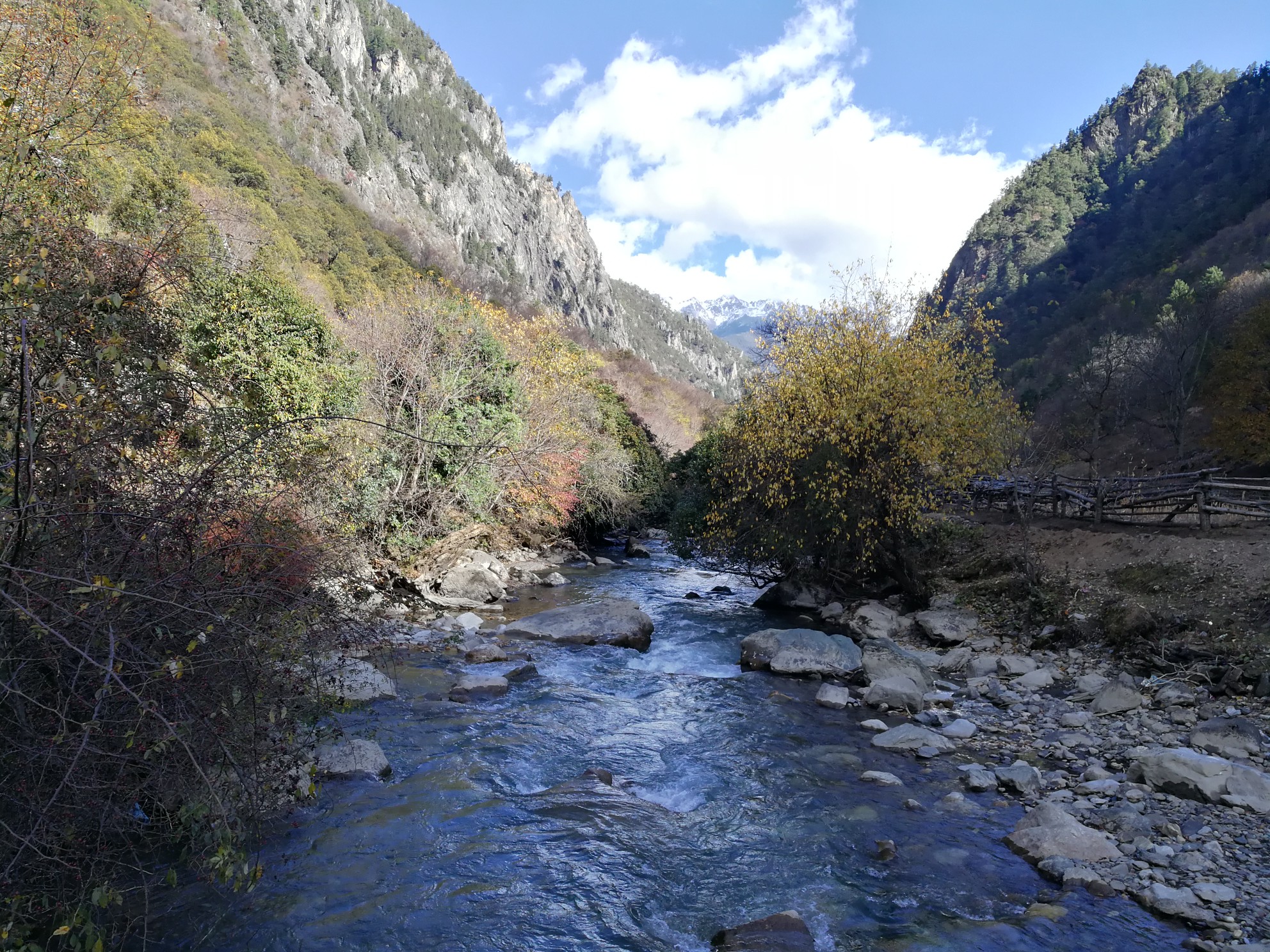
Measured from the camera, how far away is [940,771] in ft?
28.9

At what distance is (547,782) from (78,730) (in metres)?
5.32

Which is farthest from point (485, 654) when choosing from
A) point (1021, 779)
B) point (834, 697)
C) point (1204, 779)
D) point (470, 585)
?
point (1204, 779)

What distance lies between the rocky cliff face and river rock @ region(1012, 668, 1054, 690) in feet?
207

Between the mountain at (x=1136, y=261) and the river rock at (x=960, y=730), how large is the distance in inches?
361

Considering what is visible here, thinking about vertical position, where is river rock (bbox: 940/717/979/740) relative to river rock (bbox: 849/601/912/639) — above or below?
below

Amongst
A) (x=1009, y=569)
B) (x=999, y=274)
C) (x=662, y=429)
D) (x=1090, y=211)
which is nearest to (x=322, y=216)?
(x=662, y=429)

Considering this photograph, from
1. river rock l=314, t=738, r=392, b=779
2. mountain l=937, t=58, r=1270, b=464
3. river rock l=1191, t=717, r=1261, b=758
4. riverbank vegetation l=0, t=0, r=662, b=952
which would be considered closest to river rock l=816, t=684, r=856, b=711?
river rock l=1191, t=717, r=1261, b=758

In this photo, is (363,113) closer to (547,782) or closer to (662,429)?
(662,429)

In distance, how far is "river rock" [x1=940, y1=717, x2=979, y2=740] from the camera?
989 centimetres

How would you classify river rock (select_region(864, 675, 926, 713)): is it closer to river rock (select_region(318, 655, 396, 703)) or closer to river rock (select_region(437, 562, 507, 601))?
river rock (select_region(318, 655, 396, 703))

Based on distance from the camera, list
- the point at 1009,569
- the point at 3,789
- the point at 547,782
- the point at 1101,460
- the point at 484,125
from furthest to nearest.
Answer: the point at 484,125
the point at 1101,460
the point at 1009,569
the point at 547,782
the point at 3,789

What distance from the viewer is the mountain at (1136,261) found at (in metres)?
44.4

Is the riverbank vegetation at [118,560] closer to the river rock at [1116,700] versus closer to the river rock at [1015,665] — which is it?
the river rock at [1116,700]

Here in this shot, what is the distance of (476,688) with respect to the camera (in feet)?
36.4
